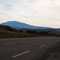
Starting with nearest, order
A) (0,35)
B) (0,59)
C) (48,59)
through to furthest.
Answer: (0,59)
(48,59)
(0,35)

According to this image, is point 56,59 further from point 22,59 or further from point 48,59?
point 22,59

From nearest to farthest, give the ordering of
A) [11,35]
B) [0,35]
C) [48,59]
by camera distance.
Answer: [48,59] → [0,35] → [11,35]

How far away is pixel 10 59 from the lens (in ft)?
26.3

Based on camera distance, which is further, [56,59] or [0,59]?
[56,59]

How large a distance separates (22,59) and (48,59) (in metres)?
1.53

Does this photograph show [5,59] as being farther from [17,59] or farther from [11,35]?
[11,35]

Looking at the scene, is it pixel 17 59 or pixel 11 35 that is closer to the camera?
pixel 17 59

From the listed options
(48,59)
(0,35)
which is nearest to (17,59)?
(48,59)

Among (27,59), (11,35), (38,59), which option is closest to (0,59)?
(27,59)

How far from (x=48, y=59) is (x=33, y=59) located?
921 mm

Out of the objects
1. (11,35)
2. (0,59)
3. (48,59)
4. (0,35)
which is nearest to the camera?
(0,59)

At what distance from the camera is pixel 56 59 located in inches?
339

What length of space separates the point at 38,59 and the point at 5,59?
1837 millimetres

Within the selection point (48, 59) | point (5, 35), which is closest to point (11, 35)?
point (5, 35)
